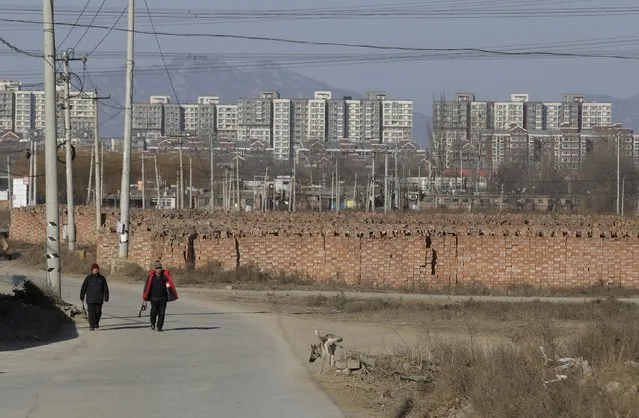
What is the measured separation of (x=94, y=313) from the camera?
25344mm

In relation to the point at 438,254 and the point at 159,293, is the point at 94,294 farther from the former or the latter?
the point at 438,254

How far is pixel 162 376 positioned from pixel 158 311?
7.95 meters

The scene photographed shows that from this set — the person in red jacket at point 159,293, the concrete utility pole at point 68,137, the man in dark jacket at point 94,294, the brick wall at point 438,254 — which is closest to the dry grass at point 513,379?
the person in red jacket at point 159,293

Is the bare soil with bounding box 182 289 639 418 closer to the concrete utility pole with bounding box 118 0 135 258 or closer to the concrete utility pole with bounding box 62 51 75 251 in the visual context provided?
the concrete utility pole with bounding box 118 0 135 258

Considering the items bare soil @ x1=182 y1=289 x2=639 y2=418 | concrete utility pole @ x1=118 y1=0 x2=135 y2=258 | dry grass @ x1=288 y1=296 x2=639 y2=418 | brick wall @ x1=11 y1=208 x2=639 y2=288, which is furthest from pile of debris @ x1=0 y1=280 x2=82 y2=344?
brick wall @ x1=11 y1=208 x2=639 y2=288

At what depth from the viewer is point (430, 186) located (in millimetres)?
129125

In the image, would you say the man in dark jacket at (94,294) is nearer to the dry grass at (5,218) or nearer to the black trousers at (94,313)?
the black trousers at (94,313)

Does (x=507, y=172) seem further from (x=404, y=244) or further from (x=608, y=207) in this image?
(x=404, y=244)

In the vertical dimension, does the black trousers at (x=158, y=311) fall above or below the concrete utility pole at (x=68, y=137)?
below

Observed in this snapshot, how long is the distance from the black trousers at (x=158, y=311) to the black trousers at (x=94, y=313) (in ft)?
3.61

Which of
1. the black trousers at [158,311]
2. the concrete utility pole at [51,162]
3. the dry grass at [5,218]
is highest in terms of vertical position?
the concrete utility pole at [51,162]

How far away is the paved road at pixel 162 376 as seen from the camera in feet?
46.9

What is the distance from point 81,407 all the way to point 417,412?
12.9ft

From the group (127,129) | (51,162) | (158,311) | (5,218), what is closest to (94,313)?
(158,311)
